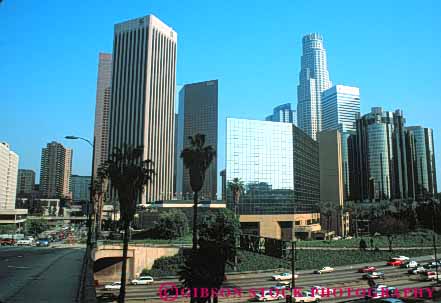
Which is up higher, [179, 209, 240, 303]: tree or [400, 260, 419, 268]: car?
[179, 209, 240, 303]: tree

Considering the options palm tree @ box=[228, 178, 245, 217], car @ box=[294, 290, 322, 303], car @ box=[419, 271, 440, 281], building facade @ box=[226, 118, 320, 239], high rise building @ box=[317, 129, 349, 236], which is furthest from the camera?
high rise building @ box=[317, 129, 349, 236]

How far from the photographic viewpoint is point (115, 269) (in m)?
66.2

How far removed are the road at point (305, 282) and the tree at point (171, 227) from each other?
3042 centimetres

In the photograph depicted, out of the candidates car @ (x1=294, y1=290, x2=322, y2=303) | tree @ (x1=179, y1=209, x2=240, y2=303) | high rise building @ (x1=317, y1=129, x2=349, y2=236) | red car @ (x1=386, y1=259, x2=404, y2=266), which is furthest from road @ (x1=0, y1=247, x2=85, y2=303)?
high rise building @ (x1=317, y1=129, x2=349, y2=236)

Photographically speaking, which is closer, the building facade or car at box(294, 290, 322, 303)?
car at box(294, 290, 322, 303)

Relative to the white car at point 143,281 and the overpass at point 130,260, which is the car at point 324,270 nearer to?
the overpass at point 130,260

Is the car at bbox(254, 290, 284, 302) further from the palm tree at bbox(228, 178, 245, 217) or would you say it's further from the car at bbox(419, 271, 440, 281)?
the palm tree at bbox(228, 178, 245, 217)

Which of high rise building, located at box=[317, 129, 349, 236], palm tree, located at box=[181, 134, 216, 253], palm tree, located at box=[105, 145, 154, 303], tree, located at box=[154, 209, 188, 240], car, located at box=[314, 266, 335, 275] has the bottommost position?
car, located at box=[314, 266, 335, 275]

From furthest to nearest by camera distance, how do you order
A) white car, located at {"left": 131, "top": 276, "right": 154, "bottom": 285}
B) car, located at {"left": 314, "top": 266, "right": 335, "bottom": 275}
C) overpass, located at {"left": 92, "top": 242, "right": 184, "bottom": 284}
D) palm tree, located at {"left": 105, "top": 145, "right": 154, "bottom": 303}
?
car, located at {"left": 314, "top": 266, "right": 335, "bottom": 275}
overpass, located at {"left": 92, "top": 242, "right": 184, "bottom": 284}
white car, located at {"left": 131, "top": 276, "right": 154, "bottom": 285}
palm tree, located at {"left": 105, "top": 145, "right": 154, "bottom": 303}

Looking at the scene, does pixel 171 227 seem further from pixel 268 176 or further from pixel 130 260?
pixel 268 176

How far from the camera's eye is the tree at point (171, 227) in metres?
92.1

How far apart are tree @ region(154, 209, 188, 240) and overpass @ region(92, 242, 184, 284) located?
21424 mm

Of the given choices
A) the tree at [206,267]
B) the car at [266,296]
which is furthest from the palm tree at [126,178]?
the car at [266,296]

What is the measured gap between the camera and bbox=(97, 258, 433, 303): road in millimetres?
46656
